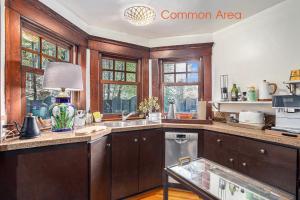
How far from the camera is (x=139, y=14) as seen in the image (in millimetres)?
2027

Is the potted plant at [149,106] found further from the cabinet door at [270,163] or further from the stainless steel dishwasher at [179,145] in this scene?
the cabinet door at [270,163]

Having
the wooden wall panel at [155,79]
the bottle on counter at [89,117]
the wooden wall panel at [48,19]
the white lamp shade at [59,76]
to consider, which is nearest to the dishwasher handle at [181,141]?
the wooden wall panel at [155,79]

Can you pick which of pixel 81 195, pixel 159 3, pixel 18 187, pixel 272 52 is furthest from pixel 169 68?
pixel 18 187

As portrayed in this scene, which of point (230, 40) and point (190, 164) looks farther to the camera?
point (230, 40)

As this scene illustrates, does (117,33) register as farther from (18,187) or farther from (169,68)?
(18,187)

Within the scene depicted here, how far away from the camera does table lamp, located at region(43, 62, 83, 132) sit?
1717 millimetres

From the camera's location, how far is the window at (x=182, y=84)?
317cm

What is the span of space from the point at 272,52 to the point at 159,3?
5.10ft

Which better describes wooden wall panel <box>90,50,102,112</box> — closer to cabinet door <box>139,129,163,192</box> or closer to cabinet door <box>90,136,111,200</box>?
cabinet door <box>90,136,111,200</box>

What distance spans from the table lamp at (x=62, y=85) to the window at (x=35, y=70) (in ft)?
0.88

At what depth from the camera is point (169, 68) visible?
131 inches

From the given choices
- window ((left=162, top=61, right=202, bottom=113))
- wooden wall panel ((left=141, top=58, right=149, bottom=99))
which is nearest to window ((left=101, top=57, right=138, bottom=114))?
wooden wall panel ((left=141, top=58, right=149, bottom=99))

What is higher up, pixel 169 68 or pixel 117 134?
pixel 169 68

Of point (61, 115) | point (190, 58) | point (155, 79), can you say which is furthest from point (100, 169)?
point (190, 58)
